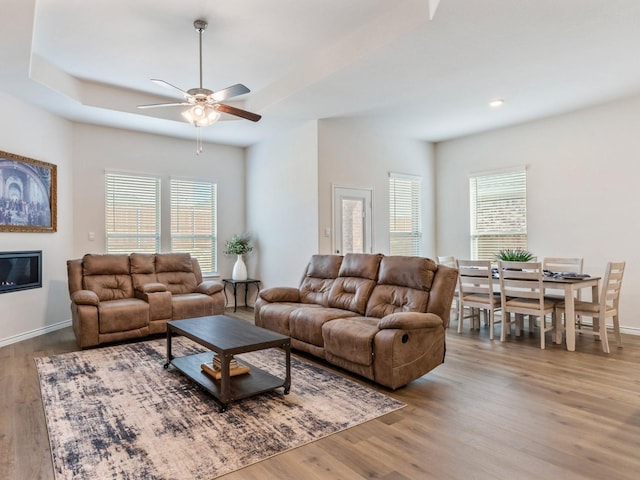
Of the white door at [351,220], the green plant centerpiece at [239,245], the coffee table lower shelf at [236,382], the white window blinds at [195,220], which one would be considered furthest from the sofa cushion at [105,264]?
the white door at [351,220]

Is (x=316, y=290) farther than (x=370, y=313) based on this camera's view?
Yes

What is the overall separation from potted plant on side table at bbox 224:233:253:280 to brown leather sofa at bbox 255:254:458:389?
214 centimetres

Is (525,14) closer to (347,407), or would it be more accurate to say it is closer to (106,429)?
(347,407)

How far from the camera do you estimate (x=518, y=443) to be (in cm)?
242

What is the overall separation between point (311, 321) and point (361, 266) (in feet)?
2.94

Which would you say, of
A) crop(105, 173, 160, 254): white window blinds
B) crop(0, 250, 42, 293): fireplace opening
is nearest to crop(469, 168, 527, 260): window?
crop(105, 173, 160, 254): white window blinds

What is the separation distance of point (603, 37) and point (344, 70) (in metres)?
2.30

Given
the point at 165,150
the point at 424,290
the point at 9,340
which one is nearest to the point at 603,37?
the point at 424,290

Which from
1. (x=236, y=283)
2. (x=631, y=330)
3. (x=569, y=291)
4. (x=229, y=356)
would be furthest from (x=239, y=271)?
(x=631, y=330)

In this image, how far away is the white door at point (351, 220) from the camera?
235 inches

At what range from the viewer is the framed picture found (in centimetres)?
481

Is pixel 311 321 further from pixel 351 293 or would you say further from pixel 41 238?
pixel 41 238

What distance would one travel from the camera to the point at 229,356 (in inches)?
113

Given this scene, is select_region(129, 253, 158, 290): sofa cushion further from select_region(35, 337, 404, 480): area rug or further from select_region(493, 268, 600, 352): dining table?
select_region(493, 268, 600, 352): dining table
